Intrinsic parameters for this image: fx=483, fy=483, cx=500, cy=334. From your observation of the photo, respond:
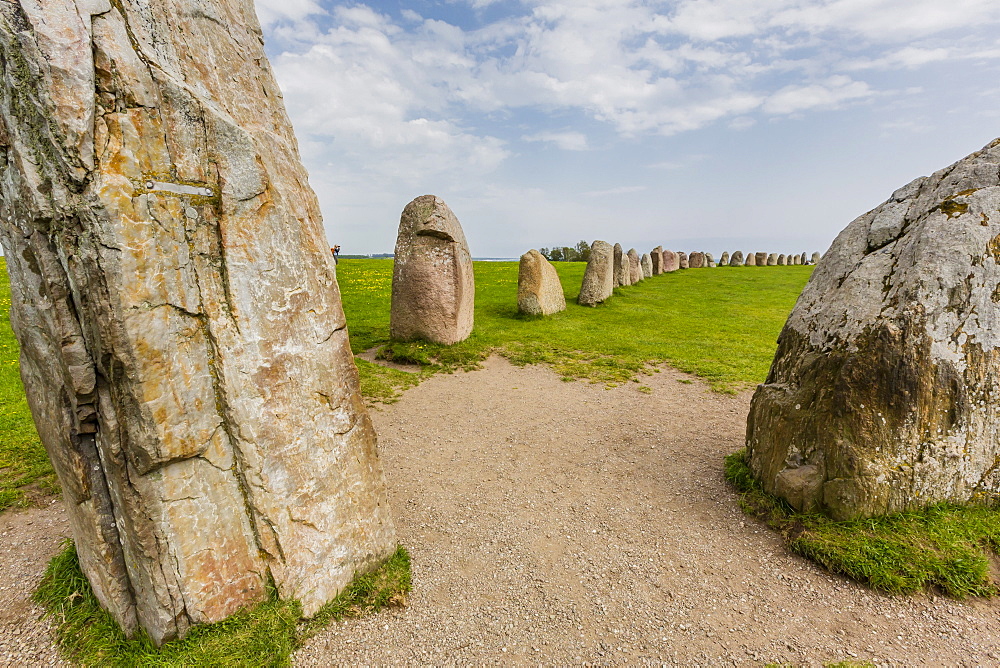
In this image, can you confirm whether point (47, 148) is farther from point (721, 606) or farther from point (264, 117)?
point (721, 606)

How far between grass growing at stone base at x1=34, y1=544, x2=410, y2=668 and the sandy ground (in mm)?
105

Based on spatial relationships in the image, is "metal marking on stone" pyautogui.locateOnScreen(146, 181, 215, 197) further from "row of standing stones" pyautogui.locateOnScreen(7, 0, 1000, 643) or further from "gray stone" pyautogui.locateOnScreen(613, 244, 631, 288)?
"gray stone" pyautogui.locateOnScreen(613, 244, 631, 288)

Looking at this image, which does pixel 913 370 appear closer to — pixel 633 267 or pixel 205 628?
pixel 205 628

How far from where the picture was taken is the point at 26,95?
2.29 m

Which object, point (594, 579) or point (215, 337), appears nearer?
point (215, 337)

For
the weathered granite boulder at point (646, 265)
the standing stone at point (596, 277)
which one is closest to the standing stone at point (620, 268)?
the standing stone at point (596, 277)

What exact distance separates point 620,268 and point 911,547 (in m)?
18.9

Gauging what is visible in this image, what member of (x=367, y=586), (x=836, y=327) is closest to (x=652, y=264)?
(x=836, y=327)

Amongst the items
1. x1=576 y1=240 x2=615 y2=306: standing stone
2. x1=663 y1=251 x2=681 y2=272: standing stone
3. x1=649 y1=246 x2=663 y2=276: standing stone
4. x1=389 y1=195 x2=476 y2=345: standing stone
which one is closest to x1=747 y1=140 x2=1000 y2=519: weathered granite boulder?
x1=389 y1=195 x2=476 y2=345: standing stone

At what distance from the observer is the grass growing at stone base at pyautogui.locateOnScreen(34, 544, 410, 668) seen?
290 centimetres

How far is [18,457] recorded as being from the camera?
5379 mm

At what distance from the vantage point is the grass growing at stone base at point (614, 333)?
32.7 feet

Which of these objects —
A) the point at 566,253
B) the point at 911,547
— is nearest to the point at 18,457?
the point at 911,547

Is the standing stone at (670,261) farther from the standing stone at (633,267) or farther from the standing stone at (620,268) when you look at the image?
the standing stone at (620,268)
